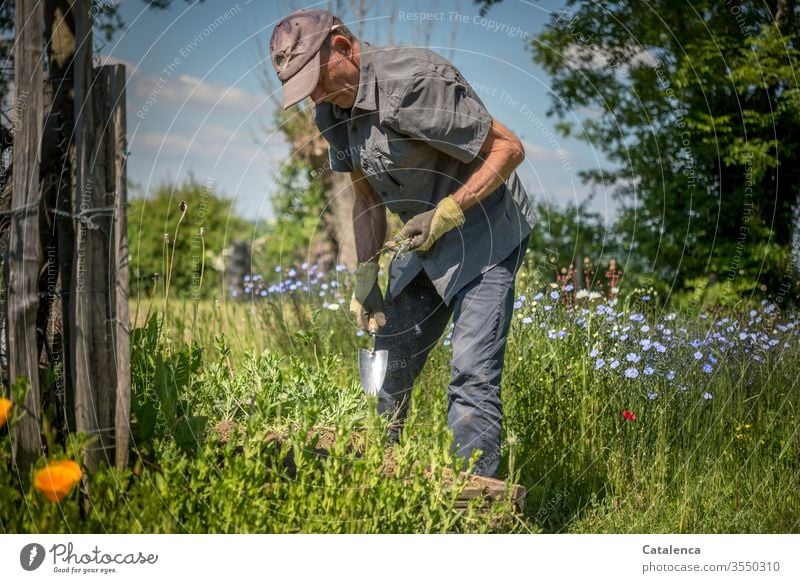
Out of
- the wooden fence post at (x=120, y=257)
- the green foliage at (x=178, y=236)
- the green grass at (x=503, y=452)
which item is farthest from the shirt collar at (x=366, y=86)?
the green foliage at (x=178, y=236)

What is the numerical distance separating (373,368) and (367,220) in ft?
1.94

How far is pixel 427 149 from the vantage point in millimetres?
3021

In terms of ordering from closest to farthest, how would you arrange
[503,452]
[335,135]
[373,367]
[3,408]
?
[3,408]
[335,135]
[373,367]
[503,452]

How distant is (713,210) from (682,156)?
41cm

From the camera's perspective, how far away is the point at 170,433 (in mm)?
2764

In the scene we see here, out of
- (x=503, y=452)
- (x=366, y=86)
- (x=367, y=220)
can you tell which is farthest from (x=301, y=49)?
(x=503, y=452)

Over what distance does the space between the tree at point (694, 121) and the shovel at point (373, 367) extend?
2475mm

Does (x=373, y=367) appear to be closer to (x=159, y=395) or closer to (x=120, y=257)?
(x=159, y=395)

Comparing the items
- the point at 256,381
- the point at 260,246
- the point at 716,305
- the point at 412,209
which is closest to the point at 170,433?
the point at 256,381

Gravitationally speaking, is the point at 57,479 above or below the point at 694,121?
below

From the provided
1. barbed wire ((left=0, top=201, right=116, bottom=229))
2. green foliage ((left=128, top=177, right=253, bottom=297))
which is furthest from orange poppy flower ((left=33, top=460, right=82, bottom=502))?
green foliage ((left=128, top=177, right=253, bottom=297))

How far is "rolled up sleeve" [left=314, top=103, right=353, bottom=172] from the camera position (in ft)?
10.3

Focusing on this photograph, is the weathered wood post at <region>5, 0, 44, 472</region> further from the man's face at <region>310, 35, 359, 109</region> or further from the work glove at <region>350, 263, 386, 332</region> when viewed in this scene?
the work glove at <region>350, 263, 386, 332</region>

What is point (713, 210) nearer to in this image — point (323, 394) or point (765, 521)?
point (765, 521)
